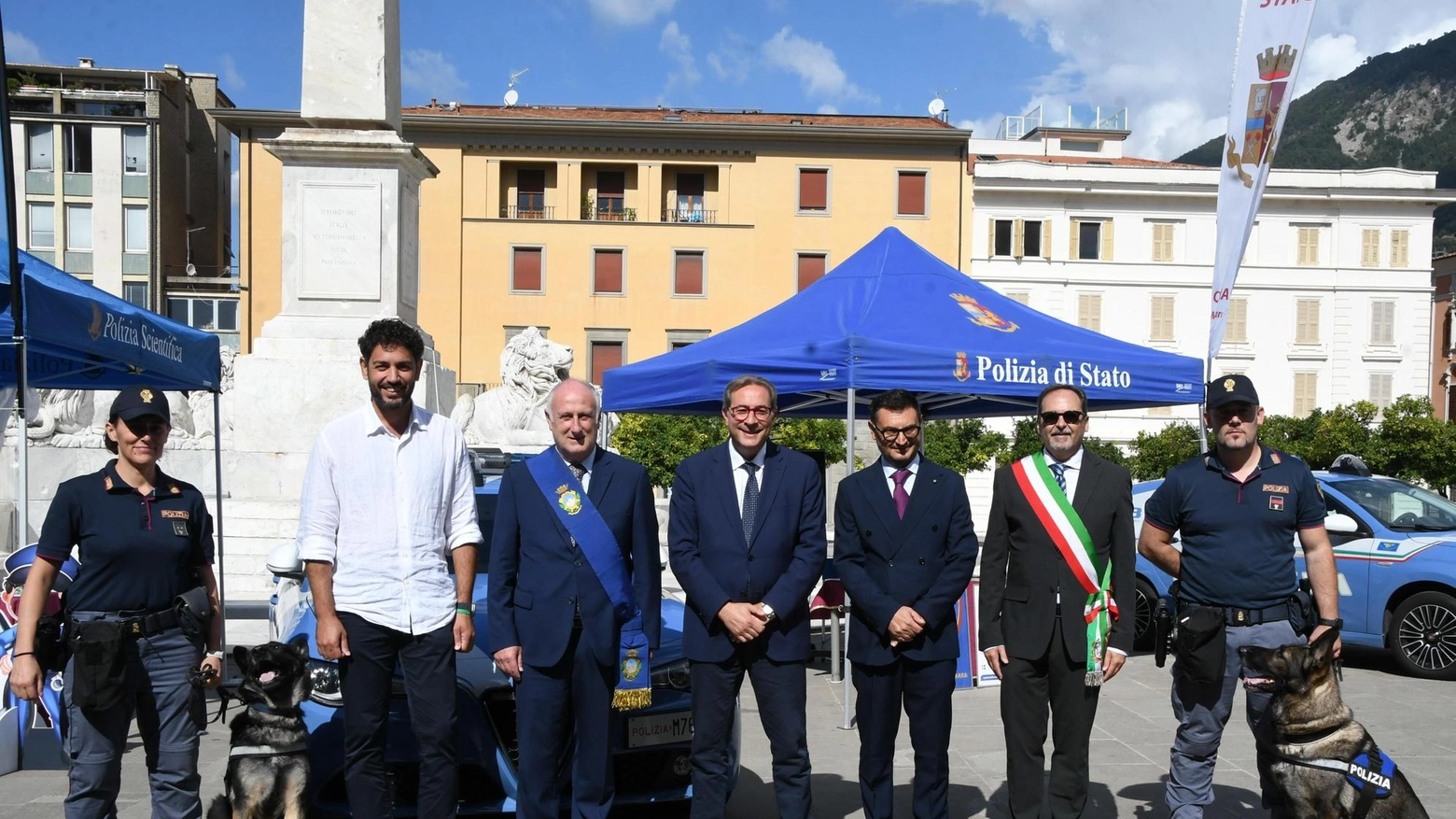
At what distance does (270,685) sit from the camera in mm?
4094

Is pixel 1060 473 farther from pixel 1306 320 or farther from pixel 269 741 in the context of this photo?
pixel 1306 320

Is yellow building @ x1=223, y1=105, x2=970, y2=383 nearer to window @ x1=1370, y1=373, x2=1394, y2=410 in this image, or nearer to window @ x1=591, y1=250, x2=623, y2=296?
window @ x1=591, y1=250, x2=623, y2=296

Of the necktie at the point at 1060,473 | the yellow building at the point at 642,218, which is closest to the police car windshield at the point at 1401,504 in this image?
the necktie at the point at 1060,473

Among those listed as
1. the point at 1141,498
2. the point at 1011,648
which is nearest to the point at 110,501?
the point at 1011,648

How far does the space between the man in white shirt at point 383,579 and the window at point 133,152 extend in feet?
150

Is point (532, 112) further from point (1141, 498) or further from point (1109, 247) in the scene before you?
point (1141, 498)

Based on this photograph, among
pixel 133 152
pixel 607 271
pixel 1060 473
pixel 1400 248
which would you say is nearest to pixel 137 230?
pixel 133 152

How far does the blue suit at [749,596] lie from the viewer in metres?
4.37

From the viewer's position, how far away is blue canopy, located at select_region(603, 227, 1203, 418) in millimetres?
7484

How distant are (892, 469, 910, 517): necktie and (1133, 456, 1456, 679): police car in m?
5.07

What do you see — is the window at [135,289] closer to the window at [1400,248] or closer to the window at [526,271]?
the window at [526,271]

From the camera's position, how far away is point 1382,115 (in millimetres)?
160750

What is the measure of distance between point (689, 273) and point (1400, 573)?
3794cm

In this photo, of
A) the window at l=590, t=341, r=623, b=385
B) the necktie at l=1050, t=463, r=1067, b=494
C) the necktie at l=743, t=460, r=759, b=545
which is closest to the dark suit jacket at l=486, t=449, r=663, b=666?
the necktie at l=743, t=460, r=759, b=545
